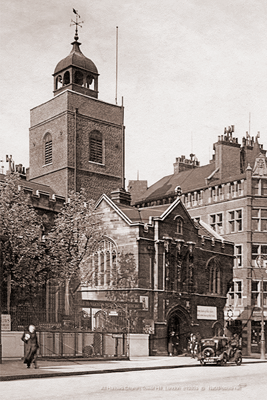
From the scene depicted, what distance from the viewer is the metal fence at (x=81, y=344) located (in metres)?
30.7

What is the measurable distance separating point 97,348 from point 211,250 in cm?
1923

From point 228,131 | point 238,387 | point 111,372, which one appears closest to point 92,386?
point 238,387

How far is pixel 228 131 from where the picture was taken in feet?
216

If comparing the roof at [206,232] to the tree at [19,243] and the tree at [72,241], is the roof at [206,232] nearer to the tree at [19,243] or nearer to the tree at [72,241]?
the tree at [72,241]

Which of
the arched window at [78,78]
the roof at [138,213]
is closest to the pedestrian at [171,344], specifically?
the roof at [138,213]

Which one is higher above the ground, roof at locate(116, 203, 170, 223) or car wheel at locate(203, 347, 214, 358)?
roof at locate(116, 203, 170, 223)

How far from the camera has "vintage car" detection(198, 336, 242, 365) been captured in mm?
31109

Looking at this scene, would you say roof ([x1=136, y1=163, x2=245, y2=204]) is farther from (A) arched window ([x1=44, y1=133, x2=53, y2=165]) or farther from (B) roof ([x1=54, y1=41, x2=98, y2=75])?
(B) roof ([x1=54, y1=41, x2=98, y2=75])

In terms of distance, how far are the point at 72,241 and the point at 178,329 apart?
37.2ft

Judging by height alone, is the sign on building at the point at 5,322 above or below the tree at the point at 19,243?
below

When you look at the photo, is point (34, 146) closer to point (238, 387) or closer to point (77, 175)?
point (77, 175)

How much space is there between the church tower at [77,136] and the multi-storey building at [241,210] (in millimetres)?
9508

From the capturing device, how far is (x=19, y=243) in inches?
1356

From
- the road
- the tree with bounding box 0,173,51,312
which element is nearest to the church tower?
the tree with bounding box 0,173,51,312
